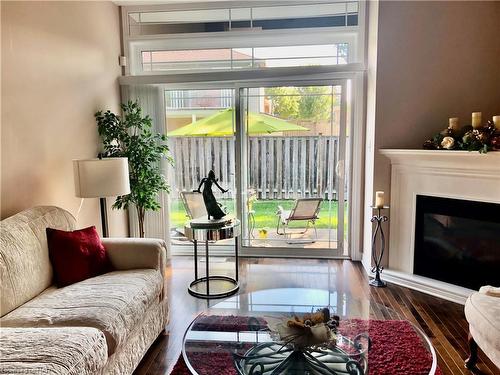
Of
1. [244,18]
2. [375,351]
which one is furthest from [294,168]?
[375,351]

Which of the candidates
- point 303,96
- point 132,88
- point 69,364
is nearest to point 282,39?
point 303,96

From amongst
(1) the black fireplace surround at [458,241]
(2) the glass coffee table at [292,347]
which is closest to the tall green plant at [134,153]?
(2) the glass coffee table at [292,347]

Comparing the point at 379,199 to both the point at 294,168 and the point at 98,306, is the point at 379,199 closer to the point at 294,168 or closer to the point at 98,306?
the point at 294,168

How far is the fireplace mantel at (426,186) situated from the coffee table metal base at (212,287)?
5.05ft

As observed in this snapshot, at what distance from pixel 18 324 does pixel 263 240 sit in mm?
2914

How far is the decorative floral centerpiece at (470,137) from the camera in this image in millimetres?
2777

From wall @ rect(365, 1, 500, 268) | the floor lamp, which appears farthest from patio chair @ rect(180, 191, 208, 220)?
wall @ rect(365, 1, 500, 268)

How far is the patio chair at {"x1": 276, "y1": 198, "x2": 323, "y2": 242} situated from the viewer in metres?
4.17

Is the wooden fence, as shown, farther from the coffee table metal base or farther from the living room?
the coffee table metal base

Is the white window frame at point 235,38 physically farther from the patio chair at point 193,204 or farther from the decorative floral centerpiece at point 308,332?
the decorative floral centerpiece at point 308,332

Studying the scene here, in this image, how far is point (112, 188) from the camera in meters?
2.89

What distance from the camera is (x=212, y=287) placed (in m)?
3.49

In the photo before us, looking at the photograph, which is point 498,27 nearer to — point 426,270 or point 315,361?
point 426,270

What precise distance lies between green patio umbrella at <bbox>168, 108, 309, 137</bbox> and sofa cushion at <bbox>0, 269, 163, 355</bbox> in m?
2.25
